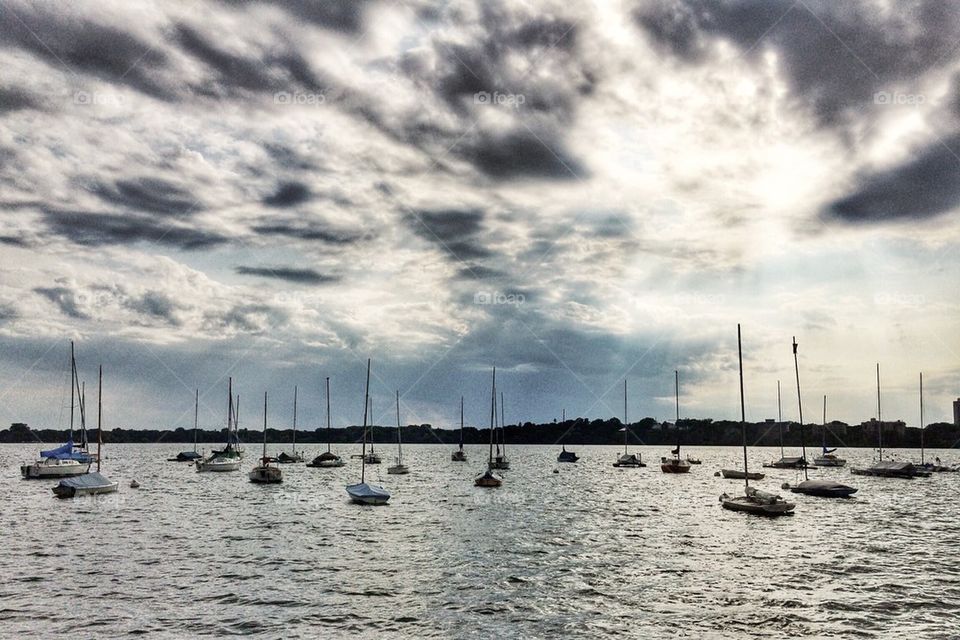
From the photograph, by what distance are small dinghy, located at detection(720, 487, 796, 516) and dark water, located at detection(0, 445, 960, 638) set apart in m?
1.16

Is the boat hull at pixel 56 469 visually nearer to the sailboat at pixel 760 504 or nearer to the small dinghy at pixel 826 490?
the sailboat at pixel 760 504

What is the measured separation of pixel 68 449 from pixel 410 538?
76224mm

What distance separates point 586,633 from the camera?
2666 centimetres

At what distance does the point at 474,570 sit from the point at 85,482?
57.6 meters

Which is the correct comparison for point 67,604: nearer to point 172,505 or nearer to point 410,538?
point 410,538

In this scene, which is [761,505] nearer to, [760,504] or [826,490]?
[760,504]

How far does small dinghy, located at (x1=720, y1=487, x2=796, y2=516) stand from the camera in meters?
60.2

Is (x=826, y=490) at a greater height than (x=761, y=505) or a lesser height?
lesser

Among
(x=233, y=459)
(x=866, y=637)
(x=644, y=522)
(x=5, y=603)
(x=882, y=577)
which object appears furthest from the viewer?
(x=233, y=459)

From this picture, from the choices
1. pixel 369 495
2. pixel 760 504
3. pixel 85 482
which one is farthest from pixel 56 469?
pixel 760 504

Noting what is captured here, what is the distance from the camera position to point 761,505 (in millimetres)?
61062

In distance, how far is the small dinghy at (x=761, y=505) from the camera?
197 feet

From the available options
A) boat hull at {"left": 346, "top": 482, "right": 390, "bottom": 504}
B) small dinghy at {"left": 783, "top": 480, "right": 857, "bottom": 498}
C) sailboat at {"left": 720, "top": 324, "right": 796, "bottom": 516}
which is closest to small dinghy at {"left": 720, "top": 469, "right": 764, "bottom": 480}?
small dinghy at {"left": 783, "top": 480, "right": 857, "bottom": 498}

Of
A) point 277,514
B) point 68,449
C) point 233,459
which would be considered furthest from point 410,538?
point 233,459
